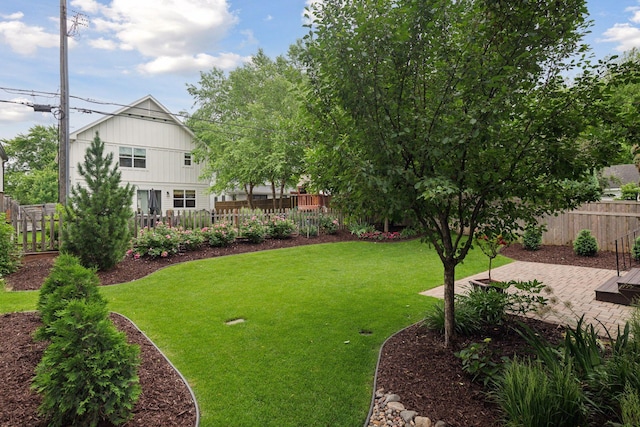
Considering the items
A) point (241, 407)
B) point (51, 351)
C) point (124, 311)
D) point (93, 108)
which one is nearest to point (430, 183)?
point (241, 407)

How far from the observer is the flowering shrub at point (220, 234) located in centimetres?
995

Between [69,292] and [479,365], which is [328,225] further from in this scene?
[69,292]

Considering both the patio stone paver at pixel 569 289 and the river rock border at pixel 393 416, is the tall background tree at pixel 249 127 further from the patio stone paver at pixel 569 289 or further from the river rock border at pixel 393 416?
the river rock border at pixel 393 416

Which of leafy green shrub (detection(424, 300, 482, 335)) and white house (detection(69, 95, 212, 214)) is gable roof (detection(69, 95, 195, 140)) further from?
leafy green shrub (detection(424, 300, 482, 335))

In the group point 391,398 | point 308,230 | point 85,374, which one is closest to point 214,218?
point 308,230

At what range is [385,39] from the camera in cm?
301

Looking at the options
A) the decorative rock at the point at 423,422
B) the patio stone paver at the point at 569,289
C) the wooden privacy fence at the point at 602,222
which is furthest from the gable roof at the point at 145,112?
the decorative rock at the point at 423,422

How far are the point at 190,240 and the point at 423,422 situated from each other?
8.01 metres

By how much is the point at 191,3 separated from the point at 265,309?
7781 mm

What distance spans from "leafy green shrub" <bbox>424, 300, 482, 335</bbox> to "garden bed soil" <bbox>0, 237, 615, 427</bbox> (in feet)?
0.33

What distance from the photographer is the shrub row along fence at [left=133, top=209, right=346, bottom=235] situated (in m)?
9.77

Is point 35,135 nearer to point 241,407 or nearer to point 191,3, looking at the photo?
point 191,3

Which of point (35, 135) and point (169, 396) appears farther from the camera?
point (35, 135)

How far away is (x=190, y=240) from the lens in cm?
934
